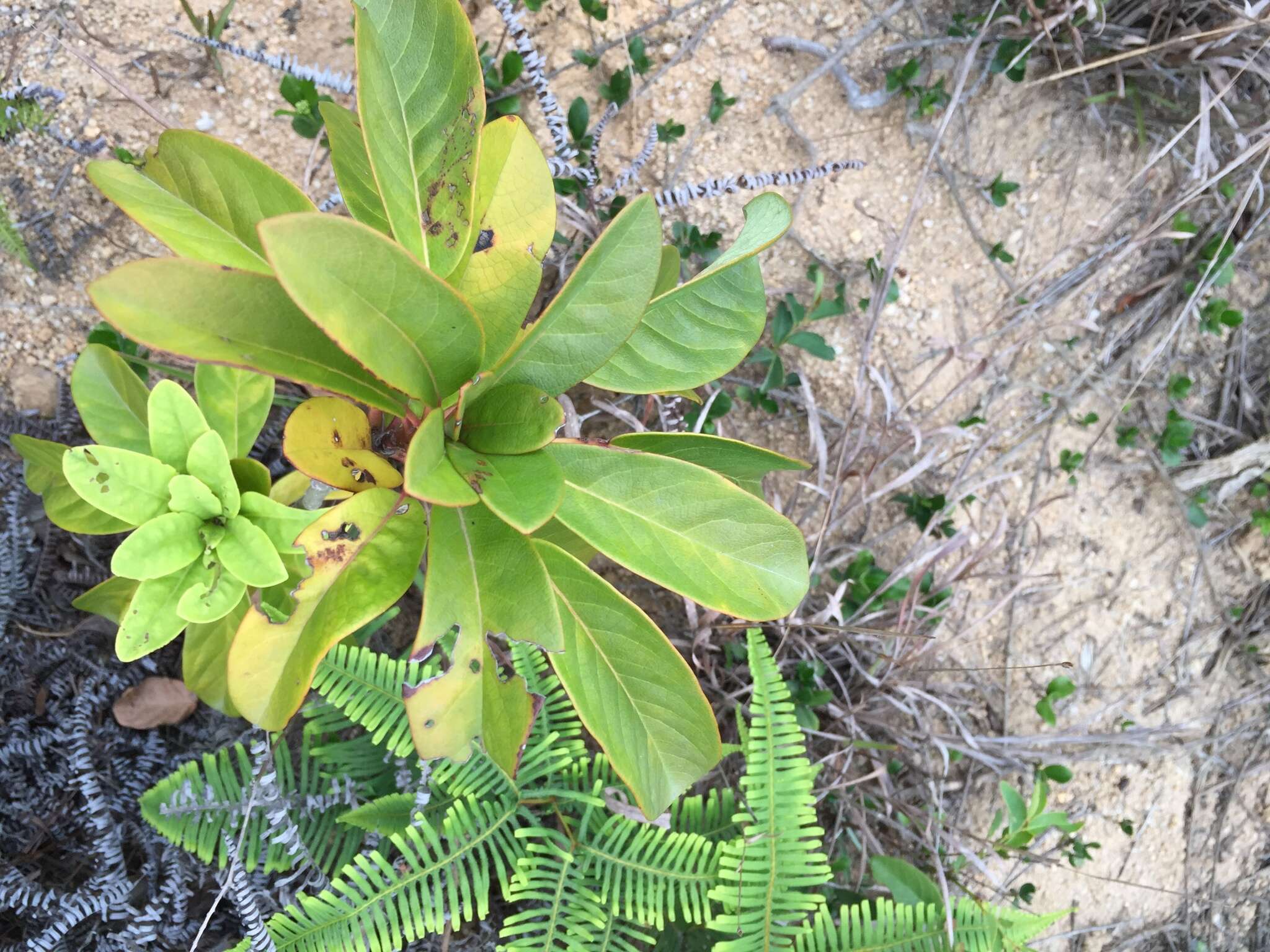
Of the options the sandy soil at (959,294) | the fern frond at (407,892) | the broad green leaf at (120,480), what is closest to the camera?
the broad green leaf at (120,480)

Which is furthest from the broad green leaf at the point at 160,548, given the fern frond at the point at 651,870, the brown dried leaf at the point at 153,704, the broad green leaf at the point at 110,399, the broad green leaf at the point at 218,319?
the fern frond at the point at 651,870

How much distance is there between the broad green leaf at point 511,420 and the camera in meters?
1.02

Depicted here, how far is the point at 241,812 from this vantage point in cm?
161

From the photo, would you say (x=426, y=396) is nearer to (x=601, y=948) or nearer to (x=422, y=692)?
(x=422, y=692)

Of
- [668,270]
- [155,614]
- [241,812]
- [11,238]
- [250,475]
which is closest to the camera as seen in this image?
[155,614]

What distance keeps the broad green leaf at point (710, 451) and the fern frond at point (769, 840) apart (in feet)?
1.74

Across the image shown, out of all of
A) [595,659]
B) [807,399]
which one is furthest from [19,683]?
[807,399]

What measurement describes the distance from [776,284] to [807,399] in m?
0.35

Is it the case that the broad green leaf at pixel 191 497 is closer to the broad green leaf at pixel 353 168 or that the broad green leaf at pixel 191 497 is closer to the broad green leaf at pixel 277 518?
the broad green leaf at pixel 277 518

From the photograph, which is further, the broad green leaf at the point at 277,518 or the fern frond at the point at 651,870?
the fern frond at the point at 651,870

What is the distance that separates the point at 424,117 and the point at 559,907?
147 cm

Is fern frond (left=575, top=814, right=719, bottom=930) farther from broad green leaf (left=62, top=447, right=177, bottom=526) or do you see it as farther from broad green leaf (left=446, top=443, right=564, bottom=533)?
broad green leaf (left=62, top=447, right=177, bottom=526)

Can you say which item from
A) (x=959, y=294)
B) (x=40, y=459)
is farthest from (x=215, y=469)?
(x=959, y=294)

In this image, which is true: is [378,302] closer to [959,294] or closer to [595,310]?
[595,310]
